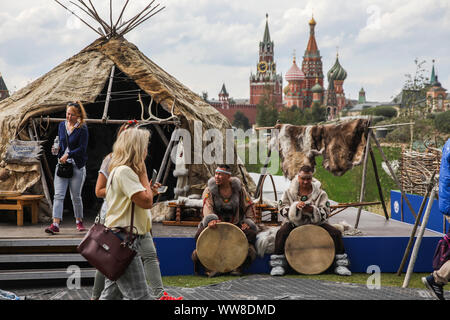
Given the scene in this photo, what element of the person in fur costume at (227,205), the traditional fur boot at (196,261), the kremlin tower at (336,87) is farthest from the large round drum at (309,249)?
the kremlin tower at (336,87)

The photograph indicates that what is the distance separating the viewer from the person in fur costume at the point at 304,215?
6.81 metres

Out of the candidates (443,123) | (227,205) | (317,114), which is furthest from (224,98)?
(227,205)

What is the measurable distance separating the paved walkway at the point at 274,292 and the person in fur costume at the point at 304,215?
1.32ft

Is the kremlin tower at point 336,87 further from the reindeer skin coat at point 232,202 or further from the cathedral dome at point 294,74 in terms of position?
the reindeer skin coat at point 232,202

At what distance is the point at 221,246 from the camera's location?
6699 mm

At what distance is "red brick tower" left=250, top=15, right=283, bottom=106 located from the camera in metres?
113

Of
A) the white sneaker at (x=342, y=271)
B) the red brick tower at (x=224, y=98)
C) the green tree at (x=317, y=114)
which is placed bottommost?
the white sneaker at (x=342, y=271)

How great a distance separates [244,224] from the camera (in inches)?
271

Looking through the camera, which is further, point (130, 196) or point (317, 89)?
point (317, 89)

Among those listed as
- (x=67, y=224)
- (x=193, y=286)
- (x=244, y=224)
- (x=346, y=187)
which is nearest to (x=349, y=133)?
(x=244, y=224)

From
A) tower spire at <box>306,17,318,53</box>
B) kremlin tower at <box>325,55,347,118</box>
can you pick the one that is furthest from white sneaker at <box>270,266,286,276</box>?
tower spire at <box>306,17,318,53</box>

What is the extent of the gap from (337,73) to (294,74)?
10.7m

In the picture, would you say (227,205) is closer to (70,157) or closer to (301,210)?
(301,210)
